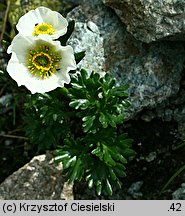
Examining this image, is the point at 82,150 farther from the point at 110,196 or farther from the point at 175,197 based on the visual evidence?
the point at 175,197

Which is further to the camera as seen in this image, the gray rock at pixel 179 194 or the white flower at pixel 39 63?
the gray rock at pixel 179 194

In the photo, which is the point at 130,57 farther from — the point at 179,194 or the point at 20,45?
the point at 179,194

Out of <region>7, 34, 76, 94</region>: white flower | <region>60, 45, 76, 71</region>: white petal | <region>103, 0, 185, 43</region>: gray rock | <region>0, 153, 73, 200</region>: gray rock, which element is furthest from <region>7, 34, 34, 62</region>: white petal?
<region>0, 153, 73, 200</region>: gray rock

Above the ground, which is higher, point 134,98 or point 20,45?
point 20,45

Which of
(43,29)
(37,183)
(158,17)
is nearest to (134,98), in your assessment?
(158,17)

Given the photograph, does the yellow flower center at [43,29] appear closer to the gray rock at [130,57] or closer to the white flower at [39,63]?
the white flower at [39,63]

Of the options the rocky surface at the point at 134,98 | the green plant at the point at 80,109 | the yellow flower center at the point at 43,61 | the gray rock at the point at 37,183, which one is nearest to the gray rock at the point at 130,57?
the rocky surface at the point at 134,98
